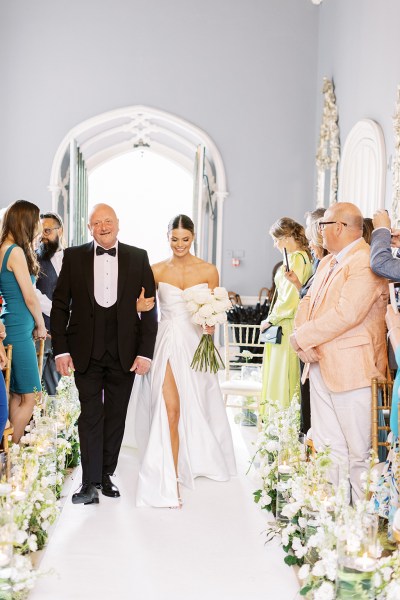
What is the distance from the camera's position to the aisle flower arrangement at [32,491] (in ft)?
9.80

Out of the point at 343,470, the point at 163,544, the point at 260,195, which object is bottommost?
the point at 163,544

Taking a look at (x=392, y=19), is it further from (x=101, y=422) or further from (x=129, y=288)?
(x=101, y=422)

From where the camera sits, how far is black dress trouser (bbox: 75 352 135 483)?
4758mm

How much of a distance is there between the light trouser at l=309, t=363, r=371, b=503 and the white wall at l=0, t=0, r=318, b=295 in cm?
677

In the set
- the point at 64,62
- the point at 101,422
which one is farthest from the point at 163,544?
the point at 64,62

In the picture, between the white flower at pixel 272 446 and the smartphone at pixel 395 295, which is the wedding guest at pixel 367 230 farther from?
the white flower at pixel 272 446

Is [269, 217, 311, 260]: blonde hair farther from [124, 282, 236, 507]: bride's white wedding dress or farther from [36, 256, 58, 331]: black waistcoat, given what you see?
[36, 256, 58, 331]: black waistcoat

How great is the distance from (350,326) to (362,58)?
501 centimetres

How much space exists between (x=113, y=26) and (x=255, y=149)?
269 cm

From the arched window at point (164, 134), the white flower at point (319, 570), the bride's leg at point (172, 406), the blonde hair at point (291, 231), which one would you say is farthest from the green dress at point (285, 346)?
the arched window at point (164, 134)

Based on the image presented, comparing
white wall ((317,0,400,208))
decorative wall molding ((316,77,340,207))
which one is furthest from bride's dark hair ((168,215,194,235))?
decorative wall molding ((316,77,340,207))

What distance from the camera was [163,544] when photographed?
13.4 feet

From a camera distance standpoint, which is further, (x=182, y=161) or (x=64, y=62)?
(x=182, y=161)

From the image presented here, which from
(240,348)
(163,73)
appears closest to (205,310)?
(240,348)
